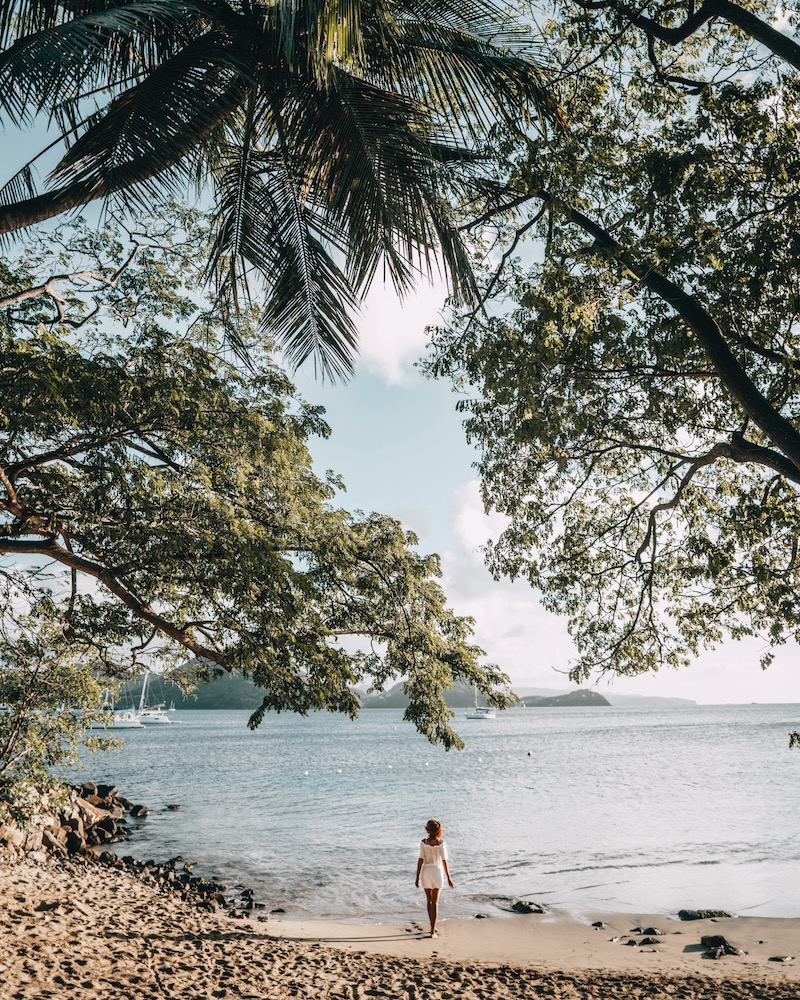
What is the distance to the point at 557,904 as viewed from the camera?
15.4 metres

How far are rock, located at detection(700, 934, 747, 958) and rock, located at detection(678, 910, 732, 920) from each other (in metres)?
1.69

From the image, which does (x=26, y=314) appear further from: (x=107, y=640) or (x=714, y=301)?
(x=714, y=301)

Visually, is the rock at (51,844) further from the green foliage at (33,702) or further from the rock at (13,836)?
the green foliage at (33,702)

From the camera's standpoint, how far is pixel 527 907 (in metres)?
14.6

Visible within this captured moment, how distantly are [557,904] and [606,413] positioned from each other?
11868 millimetres

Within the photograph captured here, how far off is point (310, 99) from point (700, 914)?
53.0 feet

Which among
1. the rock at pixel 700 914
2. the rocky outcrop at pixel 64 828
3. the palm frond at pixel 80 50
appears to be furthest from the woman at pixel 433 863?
the palm frond at pixel 80 50

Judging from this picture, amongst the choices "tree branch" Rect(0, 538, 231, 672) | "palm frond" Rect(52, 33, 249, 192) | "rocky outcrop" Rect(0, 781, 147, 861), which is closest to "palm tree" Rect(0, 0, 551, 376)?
"palm frond" Rect(52, 33, 249, 192)

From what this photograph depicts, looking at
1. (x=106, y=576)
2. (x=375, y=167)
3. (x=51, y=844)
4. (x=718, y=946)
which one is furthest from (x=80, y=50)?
(x=51, y=844)

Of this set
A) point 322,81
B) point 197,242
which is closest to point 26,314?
point 197,242

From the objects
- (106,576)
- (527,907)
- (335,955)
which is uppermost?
(106,576)

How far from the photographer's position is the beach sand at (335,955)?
7676 millimetres

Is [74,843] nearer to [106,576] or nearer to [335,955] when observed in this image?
[335,955]

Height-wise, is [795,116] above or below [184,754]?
above
